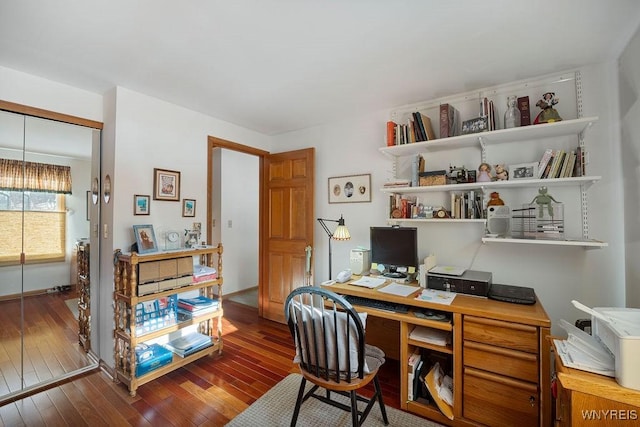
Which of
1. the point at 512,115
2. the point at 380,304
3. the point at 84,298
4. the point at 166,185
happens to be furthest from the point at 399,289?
the point at 84,298

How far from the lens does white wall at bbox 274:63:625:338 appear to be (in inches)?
72.6

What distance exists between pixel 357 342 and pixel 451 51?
1.86 metres

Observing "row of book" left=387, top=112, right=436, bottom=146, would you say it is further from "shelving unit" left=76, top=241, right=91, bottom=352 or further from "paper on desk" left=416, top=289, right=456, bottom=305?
"shelving unit" left=76, top=241, right=91, bottom=352

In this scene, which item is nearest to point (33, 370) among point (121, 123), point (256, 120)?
point (121, 123)

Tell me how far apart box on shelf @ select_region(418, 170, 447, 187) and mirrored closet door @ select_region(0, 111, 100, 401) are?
111 inches

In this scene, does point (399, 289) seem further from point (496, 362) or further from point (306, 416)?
point (306, 416)

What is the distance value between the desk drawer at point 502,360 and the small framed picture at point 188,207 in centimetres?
253

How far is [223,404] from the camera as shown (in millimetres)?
1914

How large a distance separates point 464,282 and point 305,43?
1922 mm

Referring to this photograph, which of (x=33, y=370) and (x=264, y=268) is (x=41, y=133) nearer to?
(x=33, y=370)

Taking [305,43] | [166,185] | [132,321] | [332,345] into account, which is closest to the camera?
[332,345]

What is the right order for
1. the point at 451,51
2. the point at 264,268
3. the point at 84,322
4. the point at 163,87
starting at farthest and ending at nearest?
the point at 264,268
the point at 84,322
the point at 163,87
the point at 451,51

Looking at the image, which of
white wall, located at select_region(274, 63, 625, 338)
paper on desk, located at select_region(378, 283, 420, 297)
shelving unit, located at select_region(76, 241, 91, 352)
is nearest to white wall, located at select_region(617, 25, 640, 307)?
white wall, located at select_region(274, 63, 625, 338)

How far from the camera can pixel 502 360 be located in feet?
5.10
